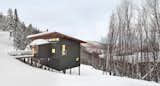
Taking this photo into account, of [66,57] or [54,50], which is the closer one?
[54,50]

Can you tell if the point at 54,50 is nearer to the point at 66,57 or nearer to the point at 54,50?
the point at 54,50

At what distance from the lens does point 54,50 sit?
21031 millimetres

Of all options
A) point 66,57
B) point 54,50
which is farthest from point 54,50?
point 66,57

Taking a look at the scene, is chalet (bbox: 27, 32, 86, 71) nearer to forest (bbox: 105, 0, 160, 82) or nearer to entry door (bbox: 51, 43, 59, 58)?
entry door (bbox: 51, 43, 59, 58)

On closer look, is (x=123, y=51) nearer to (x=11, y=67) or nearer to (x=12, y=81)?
(x=11, y=67)

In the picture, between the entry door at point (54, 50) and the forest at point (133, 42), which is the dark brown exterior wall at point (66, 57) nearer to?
the entry door at point (54, 50)

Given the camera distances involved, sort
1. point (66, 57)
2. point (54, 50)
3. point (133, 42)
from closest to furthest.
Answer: point (54, 50) → point (66, 57) → point (133, 42)

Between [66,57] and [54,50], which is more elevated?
[54,50]

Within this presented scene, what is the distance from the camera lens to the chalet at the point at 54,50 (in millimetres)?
20984

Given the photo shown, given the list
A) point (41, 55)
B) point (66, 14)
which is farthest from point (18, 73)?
point (66, 14)

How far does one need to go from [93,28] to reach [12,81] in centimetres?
3771

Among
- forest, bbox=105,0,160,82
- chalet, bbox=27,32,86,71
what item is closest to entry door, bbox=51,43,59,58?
chalet, bbox=27,32,86,71

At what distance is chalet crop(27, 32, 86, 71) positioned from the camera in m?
21.0

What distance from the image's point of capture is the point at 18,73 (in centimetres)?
1516
